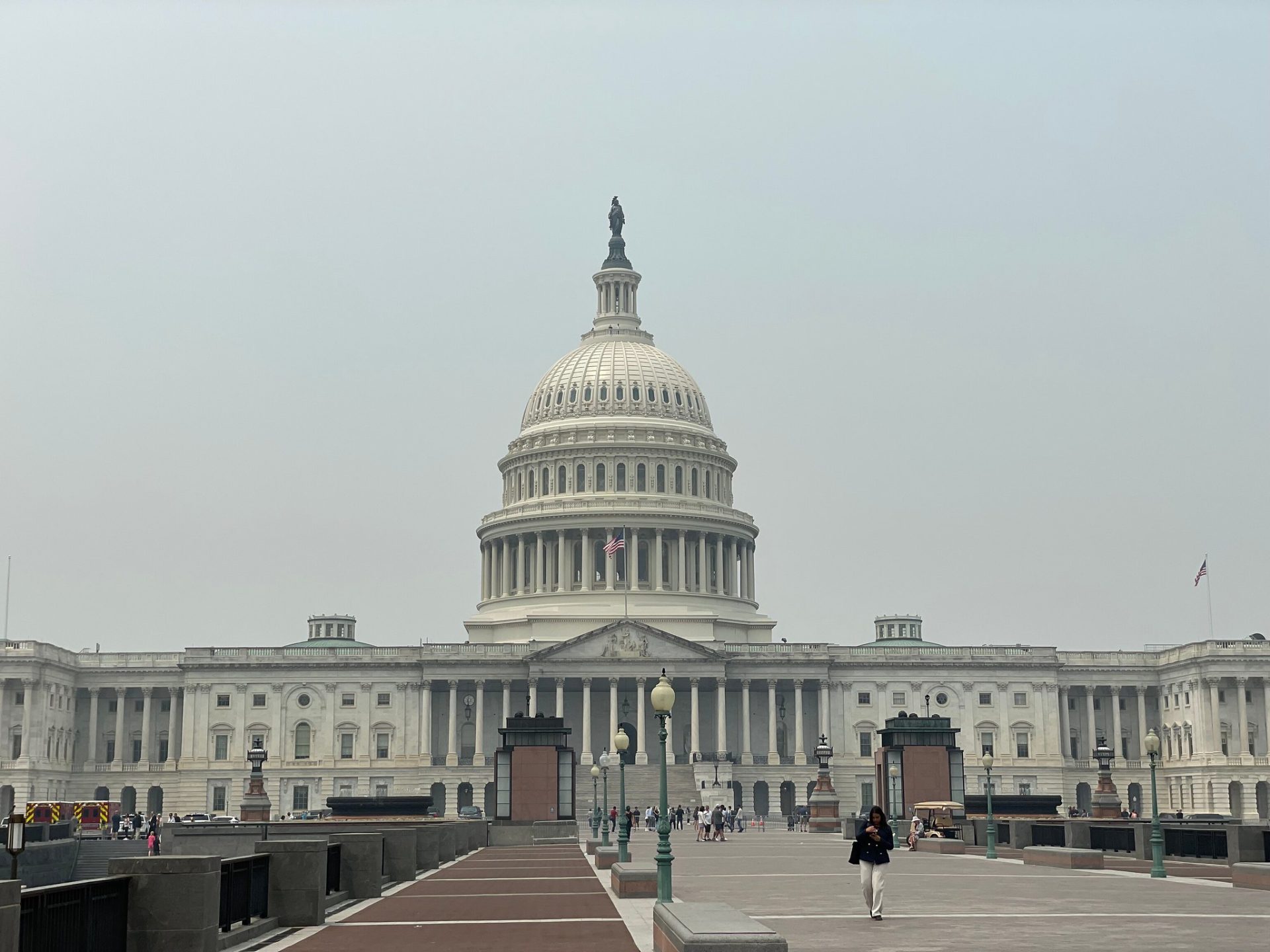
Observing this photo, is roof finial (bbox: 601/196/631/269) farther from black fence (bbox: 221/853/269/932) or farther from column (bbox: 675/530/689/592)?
black fence (bbox: 221/853/269/932)

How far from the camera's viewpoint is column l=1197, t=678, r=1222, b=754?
140 metres

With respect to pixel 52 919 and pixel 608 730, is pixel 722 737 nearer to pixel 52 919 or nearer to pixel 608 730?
pixel 608 730

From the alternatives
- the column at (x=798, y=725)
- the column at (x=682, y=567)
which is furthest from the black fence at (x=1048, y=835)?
the column at (x=682, y=567)

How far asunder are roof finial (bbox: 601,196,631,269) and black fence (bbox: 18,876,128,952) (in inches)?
6078

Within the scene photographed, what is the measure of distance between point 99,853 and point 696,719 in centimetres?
7876

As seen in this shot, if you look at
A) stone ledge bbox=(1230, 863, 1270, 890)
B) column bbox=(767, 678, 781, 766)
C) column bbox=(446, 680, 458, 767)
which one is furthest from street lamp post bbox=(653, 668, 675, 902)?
column bbox=(767, 678, 781, 766)

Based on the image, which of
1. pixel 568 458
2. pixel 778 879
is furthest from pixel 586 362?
pixel 778 879

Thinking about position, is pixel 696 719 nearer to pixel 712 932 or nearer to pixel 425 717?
pixel 425 717

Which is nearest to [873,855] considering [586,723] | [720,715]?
[720,715]

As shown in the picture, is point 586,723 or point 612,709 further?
point 586,723

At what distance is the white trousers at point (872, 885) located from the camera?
100 feet

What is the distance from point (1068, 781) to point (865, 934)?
125839 millimetres

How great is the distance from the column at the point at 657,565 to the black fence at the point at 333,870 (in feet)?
390

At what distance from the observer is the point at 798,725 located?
144m
